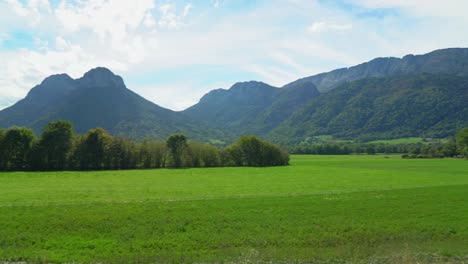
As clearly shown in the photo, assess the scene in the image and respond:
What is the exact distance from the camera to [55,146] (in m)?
81.4

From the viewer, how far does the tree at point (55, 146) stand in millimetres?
80500

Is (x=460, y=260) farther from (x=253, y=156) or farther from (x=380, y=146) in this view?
(x=380, y=146)

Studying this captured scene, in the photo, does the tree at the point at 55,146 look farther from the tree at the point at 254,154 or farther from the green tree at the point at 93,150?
the tree at the point at 254,154

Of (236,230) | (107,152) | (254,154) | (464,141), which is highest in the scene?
(464,141)

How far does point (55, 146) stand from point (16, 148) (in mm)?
8079

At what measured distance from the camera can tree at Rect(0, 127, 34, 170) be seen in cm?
7588

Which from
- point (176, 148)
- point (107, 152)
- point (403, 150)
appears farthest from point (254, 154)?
point (403, 150)

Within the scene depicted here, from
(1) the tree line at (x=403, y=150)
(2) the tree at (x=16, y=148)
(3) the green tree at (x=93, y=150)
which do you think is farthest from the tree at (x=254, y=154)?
(1) the tree line at (x=403, y=150)

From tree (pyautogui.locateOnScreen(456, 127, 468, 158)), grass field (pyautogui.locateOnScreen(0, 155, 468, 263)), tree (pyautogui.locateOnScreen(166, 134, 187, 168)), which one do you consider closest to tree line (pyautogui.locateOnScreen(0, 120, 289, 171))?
tree (pyautogui.locateOnScreen(166, 134, 187, 168))

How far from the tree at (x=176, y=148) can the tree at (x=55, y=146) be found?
27260 mm

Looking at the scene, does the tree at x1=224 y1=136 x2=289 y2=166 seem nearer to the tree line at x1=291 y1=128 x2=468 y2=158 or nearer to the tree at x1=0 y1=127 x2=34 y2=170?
the tree at x1=0 y1=127 x2=34 y2=170

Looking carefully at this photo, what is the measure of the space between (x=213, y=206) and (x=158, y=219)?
619 cm

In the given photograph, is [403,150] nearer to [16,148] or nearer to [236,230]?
[16,148]

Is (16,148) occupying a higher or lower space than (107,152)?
higher
